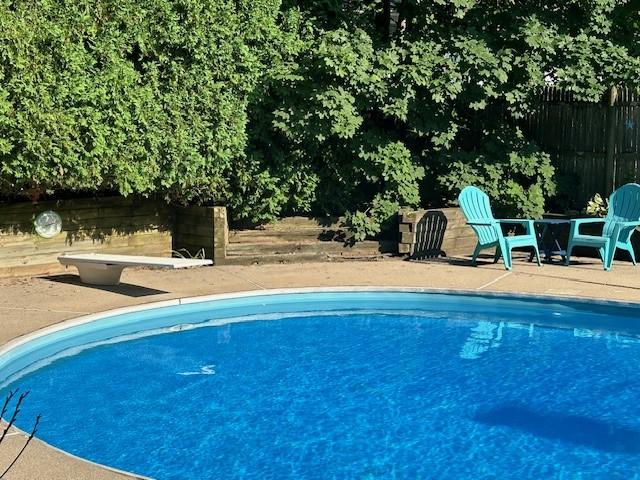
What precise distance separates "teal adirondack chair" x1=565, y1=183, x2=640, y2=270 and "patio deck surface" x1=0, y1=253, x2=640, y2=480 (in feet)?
0.79

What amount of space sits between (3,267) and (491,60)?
255 inches

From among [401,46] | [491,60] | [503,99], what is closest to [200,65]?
[401,46]

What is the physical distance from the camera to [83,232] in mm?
10516

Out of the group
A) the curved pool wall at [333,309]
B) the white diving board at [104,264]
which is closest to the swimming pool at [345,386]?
the curved pool wall at [333,309]

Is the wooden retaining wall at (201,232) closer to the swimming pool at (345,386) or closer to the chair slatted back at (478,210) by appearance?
the swimming pool at (345,386)

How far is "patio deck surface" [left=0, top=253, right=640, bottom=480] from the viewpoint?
8.44 m

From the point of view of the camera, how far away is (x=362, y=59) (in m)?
11.3

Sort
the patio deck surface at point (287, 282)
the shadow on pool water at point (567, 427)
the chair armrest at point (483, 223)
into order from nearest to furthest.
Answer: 1. the shadow on pool water at point (567, 427)
2. the patio deck surface at point (287, 282)
3. the chair armrest at point (483, 223)

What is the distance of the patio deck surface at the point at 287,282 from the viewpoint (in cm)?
844

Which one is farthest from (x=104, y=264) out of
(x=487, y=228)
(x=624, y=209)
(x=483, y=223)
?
(x=624, y=209)

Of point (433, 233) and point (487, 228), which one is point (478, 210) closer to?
point (487, 228)

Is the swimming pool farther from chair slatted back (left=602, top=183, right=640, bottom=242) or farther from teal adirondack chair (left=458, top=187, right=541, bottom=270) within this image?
chair slatted back (left=602, top=183, right=640, bottom=242)

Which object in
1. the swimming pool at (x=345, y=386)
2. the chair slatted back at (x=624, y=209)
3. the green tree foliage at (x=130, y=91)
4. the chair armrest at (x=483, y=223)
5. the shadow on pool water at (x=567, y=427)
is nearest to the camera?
the swimming pool at (x=345, y=386)

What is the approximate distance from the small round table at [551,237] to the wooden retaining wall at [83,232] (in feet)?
15.7
